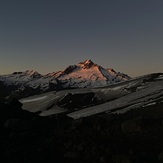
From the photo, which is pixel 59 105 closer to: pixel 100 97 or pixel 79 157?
pixel 100 97

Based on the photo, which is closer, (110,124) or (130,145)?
(130,145)

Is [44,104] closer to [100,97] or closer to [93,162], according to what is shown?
[100,97]

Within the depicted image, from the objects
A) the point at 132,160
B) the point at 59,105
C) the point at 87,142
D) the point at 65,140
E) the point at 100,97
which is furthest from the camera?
the point at 100,97

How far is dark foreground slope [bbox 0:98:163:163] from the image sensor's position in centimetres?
2195

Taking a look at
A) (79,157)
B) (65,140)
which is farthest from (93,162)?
(65,140)

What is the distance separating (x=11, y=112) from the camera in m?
36.2

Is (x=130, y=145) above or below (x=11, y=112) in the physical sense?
below

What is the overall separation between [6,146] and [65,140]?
5627mm

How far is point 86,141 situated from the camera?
24891mm

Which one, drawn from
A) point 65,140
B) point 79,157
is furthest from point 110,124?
point 79,157

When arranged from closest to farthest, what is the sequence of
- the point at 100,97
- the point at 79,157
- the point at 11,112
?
the point at 79,157 < the point at 11,112 < the point at 100,97

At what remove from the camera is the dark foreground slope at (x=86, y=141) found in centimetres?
2195

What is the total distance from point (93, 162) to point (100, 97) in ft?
515

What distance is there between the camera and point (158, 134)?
24.9 meters
